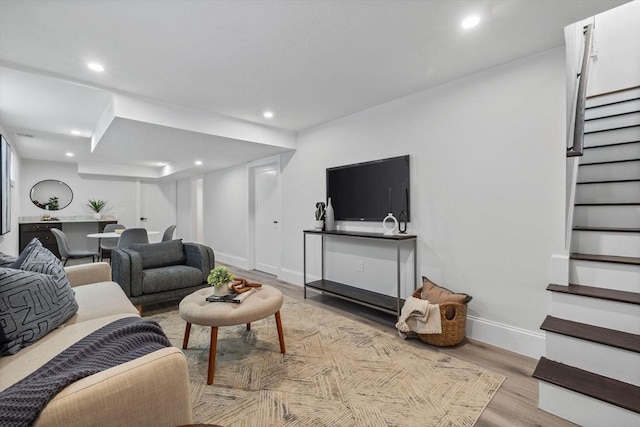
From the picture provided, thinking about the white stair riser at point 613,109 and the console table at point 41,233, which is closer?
the white stair riser at point 613,109

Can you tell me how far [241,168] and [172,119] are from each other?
2533 millimetres

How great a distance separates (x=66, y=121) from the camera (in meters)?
3.87

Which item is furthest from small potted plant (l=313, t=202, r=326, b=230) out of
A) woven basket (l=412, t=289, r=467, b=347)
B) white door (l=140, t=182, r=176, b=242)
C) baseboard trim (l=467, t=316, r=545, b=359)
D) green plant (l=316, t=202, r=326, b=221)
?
white door (l=140, t=182, r=176, b=242)

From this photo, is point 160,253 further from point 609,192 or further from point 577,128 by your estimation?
point 609,192

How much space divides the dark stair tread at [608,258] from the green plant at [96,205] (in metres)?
8.89

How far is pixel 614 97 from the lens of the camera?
2.54 metres

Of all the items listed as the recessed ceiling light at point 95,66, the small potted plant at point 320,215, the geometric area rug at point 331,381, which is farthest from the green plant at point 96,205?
the small potted plant at point 320,215

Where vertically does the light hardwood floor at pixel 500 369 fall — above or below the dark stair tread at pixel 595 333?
below

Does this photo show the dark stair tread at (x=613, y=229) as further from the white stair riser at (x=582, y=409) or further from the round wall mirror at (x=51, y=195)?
the round wall mirror at (x=51, y=195)

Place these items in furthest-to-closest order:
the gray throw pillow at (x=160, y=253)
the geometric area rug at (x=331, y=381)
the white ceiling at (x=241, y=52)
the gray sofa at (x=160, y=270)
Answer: the gray throw pillow at (x=160, y=253)
the gray sofa at (x=160, y=270)
the white ceiling at (x=241, y=52)
the geometric area rug at (x=331, y=381)

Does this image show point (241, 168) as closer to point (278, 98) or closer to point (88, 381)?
point (278, 98)

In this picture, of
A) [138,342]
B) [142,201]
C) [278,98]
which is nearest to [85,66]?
[278,98]

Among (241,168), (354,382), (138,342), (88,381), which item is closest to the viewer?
(88,381)

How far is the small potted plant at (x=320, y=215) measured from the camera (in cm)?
373
